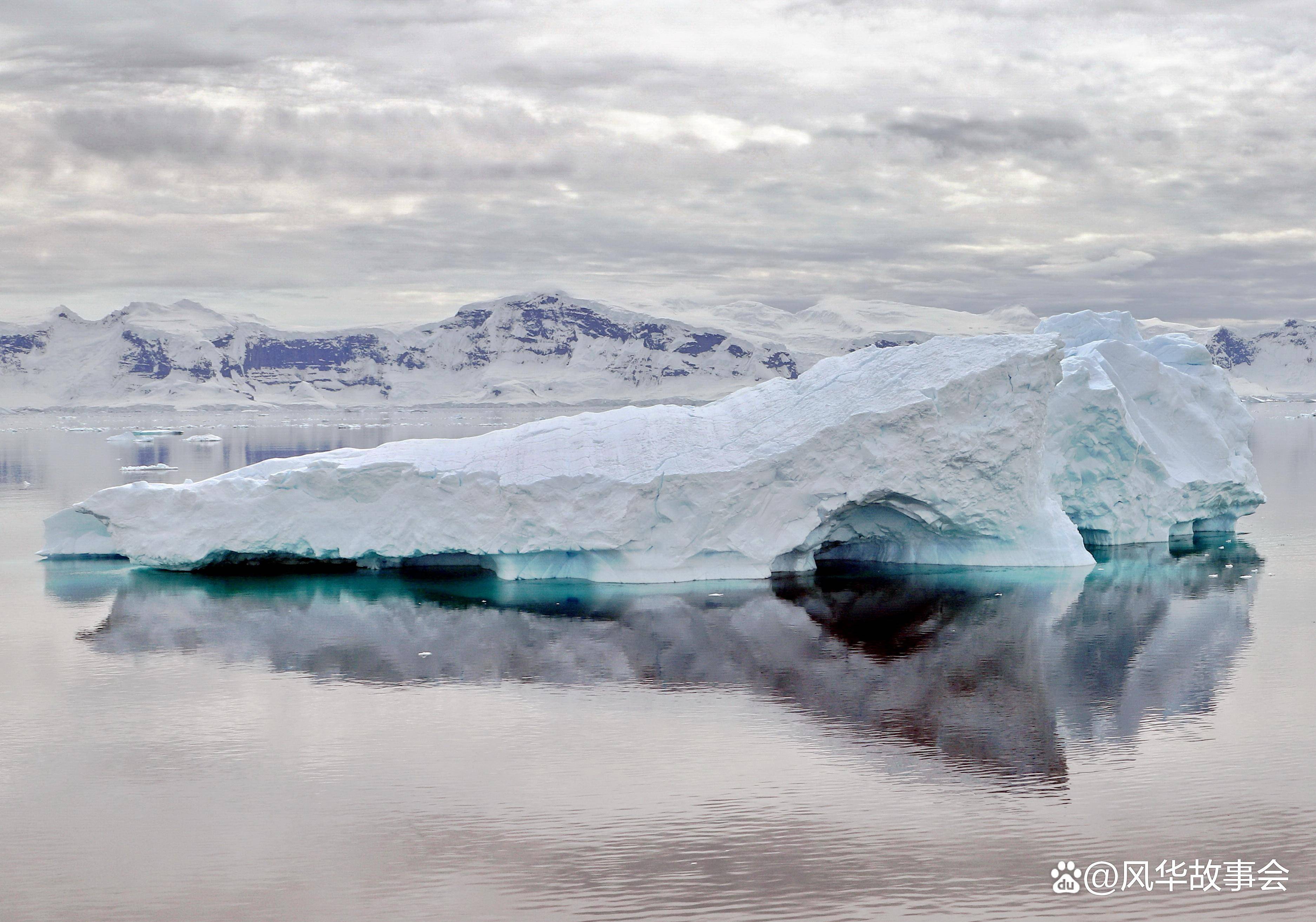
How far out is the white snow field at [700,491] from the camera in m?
18.3

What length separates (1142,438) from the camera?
21.8 m

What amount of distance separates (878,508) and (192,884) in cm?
1359

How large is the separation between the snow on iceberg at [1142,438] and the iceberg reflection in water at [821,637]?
1860 mm

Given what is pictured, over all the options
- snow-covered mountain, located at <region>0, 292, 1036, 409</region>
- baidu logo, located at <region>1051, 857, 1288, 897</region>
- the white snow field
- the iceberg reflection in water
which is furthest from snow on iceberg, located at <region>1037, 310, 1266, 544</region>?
snow-covered mountain, located at <region>0, 292, 1036, 409</region>

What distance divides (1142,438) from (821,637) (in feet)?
31.4

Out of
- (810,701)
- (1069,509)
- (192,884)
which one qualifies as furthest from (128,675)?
(1069,509)

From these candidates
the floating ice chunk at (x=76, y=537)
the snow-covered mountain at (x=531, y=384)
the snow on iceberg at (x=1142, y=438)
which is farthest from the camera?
the snow-covered mountain at (x=531, y=384)

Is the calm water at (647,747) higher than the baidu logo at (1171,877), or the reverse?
the calm water at (647,747)

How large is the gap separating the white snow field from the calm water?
2.53 feet

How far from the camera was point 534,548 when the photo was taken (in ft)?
60.8

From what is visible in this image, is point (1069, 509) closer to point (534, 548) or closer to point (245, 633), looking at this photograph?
point (534, 548)

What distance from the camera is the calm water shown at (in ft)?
26.3

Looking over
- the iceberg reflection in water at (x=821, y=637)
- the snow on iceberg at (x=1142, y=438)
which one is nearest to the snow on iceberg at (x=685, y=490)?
the iceberg reflection in water at (x=821, y=637)

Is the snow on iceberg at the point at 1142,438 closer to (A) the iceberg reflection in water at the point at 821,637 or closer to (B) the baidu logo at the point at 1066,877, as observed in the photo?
(A) the iceberg reflection in water at the point at 821,637
